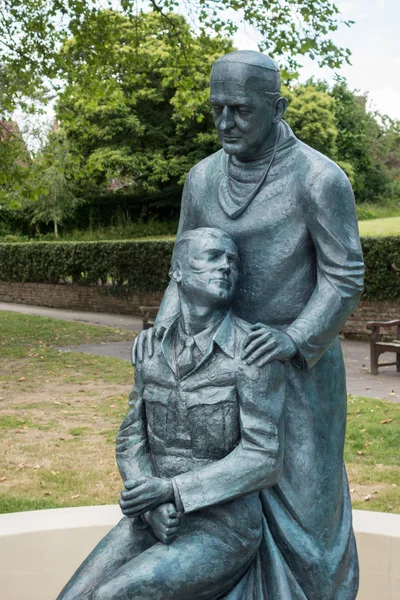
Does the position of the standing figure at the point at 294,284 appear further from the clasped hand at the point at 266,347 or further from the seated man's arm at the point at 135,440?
the seated man's arm at the point at 135,440

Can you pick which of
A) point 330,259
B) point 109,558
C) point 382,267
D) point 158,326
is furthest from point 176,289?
point 382,267

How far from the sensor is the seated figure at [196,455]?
8.86 feet

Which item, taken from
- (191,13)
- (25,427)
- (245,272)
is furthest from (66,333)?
(245,272)

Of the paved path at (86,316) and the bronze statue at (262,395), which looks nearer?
the bronze statue at (262,395)

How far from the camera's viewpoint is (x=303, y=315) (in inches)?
114

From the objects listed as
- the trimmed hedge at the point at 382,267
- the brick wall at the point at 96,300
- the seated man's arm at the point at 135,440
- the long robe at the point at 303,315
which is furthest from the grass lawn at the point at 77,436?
the trimmed hedge at the point at 382,267

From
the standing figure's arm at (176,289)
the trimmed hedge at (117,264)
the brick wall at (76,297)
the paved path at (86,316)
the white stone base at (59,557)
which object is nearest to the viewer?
the standing figure's arm at (176,289)

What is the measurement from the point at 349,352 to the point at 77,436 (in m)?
7.60

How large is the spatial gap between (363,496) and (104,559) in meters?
4.53

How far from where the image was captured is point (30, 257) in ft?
88.4

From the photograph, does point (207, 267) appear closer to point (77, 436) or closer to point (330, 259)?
point (330, 259)

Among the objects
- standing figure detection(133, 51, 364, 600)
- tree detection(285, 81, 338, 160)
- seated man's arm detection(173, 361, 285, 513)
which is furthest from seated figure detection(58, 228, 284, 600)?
tree detection(285, 81, 338, 160)

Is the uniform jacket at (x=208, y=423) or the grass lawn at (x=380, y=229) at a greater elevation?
the uniform jacket at (x=208, y=423)

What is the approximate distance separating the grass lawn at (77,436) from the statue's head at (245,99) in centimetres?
458
